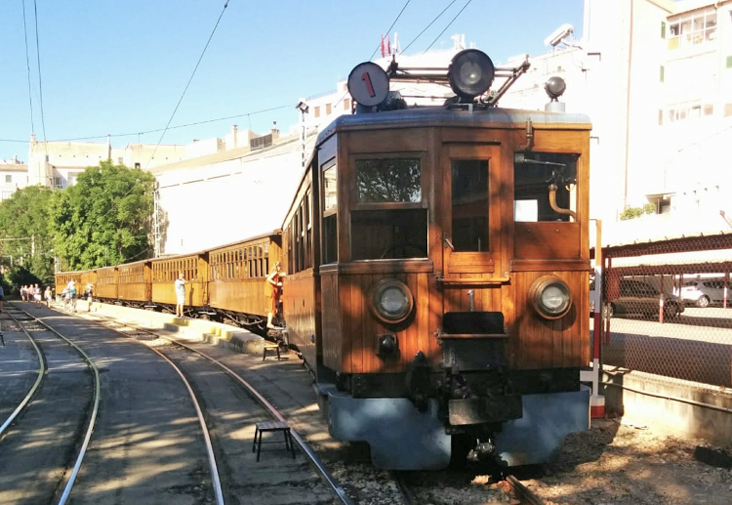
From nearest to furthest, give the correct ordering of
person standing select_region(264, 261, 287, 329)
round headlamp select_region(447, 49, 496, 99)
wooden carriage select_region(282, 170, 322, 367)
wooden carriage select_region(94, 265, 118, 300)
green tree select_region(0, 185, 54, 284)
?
round headlamp select_region(447, 49, 496, 99)
wooden carriage select_region(282, 170, 322, 367)
person standing select_region(264, 261, 287, 329)
wooden carriage select_region(94, 265, 118, 300)
green tree select_region(0, 185, 54, 284)

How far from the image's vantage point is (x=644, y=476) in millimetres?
5527

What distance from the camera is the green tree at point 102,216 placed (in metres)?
56.5

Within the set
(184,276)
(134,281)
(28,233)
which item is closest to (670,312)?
(184,276)

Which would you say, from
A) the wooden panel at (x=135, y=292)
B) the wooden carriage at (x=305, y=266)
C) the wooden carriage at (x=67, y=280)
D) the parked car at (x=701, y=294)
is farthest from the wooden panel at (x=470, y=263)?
the wooden carriage at (x=67, y=280)

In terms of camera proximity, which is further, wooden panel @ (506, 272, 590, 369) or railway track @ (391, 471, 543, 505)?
wooden panel @ (506, 272, 590, 369)

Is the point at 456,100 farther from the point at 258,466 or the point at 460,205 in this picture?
the point at 258,466

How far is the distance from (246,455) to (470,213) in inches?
127

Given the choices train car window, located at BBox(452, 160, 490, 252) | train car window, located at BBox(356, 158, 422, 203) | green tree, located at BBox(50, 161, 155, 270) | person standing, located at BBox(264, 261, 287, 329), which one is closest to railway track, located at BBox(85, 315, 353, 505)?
train car window, located at BBox(452, 160, 490, 252)

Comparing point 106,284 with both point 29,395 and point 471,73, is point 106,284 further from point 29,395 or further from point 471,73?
point 471,73

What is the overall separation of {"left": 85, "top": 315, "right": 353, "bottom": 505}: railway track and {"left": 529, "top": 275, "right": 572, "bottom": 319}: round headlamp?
201 centimetres

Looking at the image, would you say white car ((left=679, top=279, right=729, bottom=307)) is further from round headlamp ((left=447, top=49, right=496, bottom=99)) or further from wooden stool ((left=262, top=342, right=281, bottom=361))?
round headlamp ((left=447, top=49, right=496, bottom=99))

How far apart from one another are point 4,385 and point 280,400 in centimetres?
480

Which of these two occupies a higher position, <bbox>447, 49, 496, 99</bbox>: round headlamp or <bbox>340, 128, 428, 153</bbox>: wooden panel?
<bbox>447, 49, 496, 99</bbox>: round headlamp

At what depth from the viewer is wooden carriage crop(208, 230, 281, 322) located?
49.8 ft
